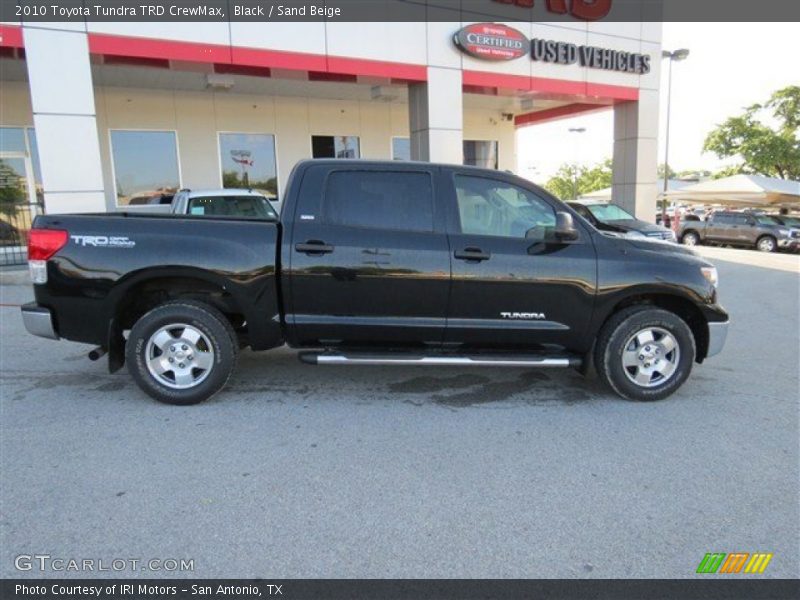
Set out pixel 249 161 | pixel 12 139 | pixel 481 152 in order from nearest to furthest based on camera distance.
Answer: pixel 12 139 < pixel 249 161 < pixel 481 152

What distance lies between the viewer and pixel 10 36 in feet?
28.8

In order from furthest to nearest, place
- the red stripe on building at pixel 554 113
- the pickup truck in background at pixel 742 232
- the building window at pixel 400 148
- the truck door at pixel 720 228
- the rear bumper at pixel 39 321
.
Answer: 1. the truck door at pixel 720 228
2. the pickup truck in background at pixel 742 232
3. the building window at pixel 400 148
4. the red stripe on building at pixel 554 113
5. the rear bumper at pixel 39 321

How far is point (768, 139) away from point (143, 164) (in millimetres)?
42071

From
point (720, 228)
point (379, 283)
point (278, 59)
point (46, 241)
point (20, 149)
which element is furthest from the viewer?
point (720, 228)

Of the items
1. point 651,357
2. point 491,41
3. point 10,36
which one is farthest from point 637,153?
point 10,36

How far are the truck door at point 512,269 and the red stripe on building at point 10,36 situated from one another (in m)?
8.25

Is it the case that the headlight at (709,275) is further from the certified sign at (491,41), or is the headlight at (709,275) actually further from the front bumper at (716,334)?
the certified sign at (491,41)

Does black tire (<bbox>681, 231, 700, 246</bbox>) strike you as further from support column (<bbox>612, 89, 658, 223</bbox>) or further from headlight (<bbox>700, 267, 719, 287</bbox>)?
headlight (<bbox>700, 267, 719, 287</bbox>)

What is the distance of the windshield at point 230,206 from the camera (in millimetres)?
9180

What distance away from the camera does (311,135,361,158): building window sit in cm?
1706

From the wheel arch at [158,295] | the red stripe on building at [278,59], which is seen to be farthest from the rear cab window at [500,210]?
the red stripe on building at [278,59]

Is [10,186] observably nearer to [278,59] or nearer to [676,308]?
[278,59]

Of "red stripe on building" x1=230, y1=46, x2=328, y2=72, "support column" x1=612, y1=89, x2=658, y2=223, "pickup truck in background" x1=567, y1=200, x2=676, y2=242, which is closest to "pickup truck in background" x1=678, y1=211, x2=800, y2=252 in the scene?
"support column" x1=612, y1=89, x2=658, y2=223
